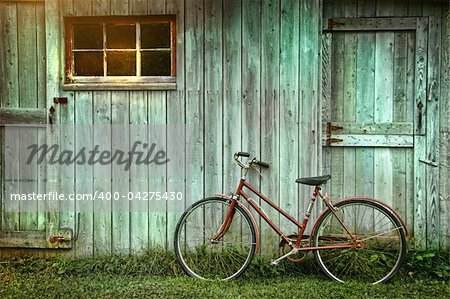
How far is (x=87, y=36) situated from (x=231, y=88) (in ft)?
5.45

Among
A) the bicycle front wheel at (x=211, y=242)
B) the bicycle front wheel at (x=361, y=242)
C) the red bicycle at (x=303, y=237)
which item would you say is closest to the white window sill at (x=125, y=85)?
the red bicycle at (x=303, y=237)

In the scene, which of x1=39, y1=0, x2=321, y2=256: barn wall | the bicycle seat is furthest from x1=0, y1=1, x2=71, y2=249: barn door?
the bicycle seat

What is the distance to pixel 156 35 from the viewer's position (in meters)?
5.37

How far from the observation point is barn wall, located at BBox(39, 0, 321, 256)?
5.21m

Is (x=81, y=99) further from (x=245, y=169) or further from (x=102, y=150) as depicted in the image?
(x=245, y=169)

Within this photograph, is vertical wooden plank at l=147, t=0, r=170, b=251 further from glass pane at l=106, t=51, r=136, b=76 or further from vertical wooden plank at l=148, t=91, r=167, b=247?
glass pane at l=106, t=51, r=136, b=76

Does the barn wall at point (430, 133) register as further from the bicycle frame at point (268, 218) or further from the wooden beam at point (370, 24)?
the bicycle frame at point (268, 218)

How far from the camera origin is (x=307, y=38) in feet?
17.0

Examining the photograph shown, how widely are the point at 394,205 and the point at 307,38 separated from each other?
197 centimetres

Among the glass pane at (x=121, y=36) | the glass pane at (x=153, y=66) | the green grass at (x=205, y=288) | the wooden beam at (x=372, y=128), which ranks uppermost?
the glass pane at (x=121, y=36)

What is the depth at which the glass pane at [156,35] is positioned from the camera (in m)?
5.36

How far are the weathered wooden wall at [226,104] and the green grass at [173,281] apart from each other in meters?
0.24

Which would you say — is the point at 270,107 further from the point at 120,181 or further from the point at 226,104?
the point at 120,181

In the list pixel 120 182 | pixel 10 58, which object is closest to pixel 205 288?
pixel 120 182
